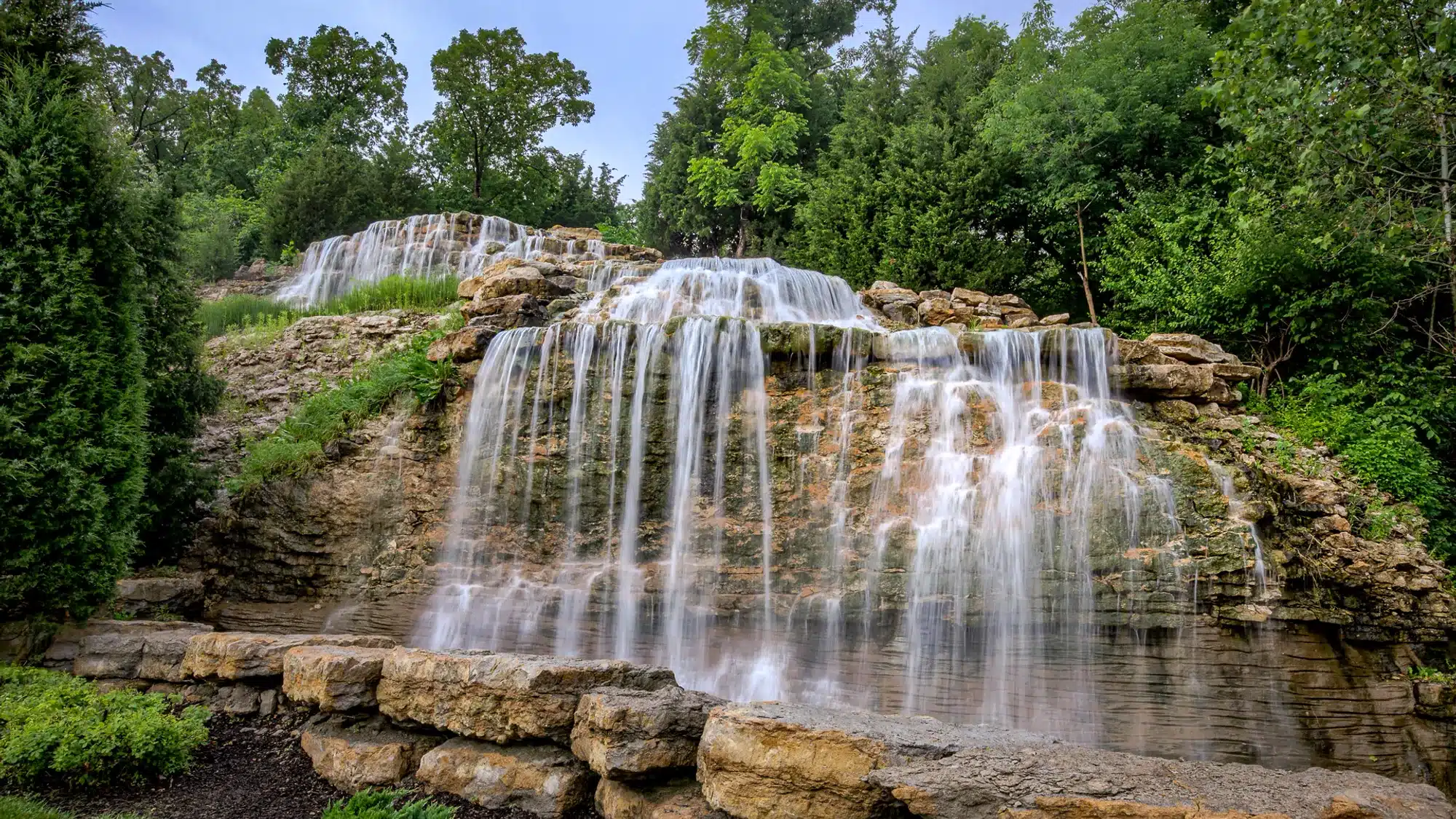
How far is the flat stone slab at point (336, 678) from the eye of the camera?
582cm

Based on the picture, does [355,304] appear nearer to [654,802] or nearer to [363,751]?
[363,751]

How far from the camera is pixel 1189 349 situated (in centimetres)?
1057

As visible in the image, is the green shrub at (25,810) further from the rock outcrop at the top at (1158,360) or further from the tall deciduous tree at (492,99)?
the tall deciduous tree at (492,99)

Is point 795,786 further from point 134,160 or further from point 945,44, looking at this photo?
point 945,44

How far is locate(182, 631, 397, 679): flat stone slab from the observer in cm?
633

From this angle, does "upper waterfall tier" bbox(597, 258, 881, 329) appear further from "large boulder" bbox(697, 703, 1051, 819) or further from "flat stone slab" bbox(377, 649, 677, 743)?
"large boulder" bbox(697, 703, 1051, 819)

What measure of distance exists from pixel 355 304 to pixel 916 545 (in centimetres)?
1406

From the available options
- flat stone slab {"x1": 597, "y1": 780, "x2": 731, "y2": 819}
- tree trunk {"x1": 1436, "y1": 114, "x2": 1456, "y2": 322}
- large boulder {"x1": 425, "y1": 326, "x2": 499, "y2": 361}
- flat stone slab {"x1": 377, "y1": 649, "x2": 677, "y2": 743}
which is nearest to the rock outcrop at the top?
tree trunk {"x1": 1436, "y1": 114, "x2": 1456, "y2": 322}

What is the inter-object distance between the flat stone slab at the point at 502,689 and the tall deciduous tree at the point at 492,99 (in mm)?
24840

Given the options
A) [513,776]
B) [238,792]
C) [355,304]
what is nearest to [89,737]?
[238,792]

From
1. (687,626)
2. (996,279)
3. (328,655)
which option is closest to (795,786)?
(328,655)

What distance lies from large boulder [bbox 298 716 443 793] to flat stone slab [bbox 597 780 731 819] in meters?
1.62

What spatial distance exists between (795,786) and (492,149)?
2796 cm

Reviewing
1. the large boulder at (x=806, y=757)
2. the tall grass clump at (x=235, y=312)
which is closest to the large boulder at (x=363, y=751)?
the large boulder at (x=806, y=757)
